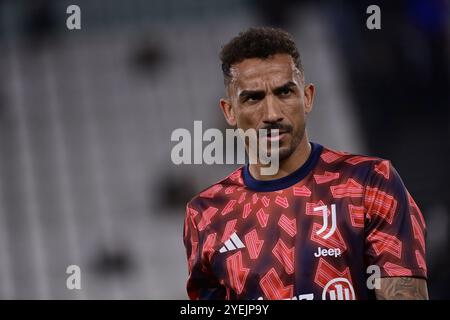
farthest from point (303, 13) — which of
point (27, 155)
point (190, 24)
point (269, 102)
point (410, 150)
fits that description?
point (269, 102)

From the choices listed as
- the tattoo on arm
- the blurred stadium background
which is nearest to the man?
the tattoo on arm

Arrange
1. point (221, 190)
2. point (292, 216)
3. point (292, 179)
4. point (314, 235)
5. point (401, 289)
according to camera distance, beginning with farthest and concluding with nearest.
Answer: point (221, 190) → point (292, 179) → point (292, 216) → point (314, 235) → point (401, 289)

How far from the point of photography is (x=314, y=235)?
334 cm

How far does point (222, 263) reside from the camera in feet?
11.6

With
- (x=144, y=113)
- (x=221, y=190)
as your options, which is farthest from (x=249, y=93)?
(x=144, y=113)

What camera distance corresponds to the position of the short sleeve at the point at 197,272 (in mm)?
3689

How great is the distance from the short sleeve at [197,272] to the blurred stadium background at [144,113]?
14.5 ft

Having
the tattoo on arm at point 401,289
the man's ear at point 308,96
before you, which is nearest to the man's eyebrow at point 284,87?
the man's ear at point 308,96

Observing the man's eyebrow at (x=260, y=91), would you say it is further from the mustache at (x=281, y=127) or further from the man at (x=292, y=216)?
the mustache at (x=281, y=127)

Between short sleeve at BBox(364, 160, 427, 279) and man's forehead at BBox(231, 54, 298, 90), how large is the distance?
2.03ft

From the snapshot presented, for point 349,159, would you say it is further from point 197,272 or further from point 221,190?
point 197,272

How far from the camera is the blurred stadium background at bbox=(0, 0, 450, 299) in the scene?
8.50 metres

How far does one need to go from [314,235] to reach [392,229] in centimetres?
34

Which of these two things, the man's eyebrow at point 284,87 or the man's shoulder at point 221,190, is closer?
the man's eyebrow at point 284,87
